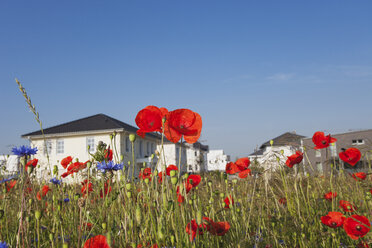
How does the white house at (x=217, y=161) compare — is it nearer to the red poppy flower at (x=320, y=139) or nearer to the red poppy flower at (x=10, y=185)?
the red poppy flower at (x=320, y=139)

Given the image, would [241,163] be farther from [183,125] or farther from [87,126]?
[87,126]

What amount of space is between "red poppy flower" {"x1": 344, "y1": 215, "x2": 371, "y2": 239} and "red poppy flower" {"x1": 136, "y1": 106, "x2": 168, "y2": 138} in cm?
123

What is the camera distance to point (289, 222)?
2.29m

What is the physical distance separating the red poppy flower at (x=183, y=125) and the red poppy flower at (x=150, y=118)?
0.05m

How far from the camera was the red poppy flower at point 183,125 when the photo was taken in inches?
54.9

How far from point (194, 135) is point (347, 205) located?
1.53m

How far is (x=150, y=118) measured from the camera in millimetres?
1420

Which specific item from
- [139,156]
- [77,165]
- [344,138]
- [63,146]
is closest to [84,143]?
[63,146]

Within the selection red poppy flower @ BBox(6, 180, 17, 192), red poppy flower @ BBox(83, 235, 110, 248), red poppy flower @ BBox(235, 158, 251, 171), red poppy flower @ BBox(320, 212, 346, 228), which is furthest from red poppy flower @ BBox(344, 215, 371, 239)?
red poppy flower @ BBox(6, 180, 17, 192)

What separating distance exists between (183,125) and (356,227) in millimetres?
1163

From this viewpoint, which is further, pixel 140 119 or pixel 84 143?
pixel 84 143

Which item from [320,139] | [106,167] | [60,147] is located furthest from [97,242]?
[60,147]

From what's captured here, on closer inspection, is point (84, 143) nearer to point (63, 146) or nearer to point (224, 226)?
point (63, 146)

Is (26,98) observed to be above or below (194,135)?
above
